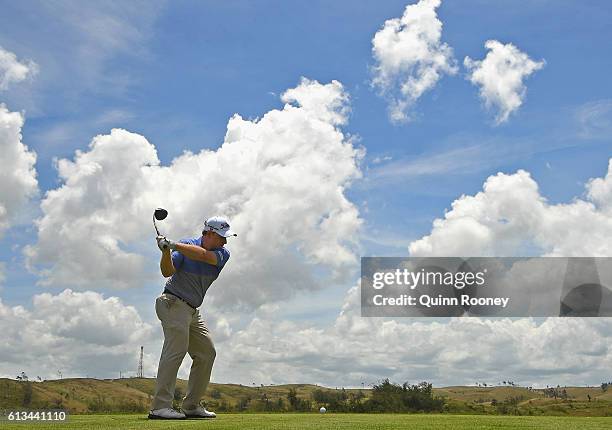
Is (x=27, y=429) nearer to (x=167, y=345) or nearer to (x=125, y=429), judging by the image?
(x=125, y=429)

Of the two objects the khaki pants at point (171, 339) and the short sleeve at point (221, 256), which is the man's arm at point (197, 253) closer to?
the short sleeve at point (221, 256)

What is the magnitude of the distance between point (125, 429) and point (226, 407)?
14707 mm

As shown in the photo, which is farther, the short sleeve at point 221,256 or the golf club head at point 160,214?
the short sleeve at point 221,256

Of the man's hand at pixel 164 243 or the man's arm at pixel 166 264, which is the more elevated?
the man's hand at pixel 164 243

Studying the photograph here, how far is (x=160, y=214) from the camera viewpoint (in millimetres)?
12586

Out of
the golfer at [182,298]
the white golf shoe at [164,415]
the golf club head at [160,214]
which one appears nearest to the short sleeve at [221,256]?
the golfer at [182,298]

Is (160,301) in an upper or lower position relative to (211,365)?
upper

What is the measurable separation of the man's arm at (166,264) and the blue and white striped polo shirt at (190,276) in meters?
0.51

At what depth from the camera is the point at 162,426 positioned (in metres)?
10.7

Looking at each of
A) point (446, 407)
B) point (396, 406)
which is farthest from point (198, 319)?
point (396, 406)

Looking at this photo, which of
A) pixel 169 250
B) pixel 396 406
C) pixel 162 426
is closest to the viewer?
pixel 162 426

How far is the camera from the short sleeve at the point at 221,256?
43.1 feet

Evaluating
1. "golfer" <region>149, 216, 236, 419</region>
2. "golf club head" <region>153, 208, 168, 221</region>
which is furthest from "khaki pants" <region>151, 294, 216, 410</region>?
"golf club head" <region>153, 208, 168, 221</region>

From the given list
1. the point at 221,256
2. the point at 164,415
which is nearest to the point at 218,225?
the point at 221,256
